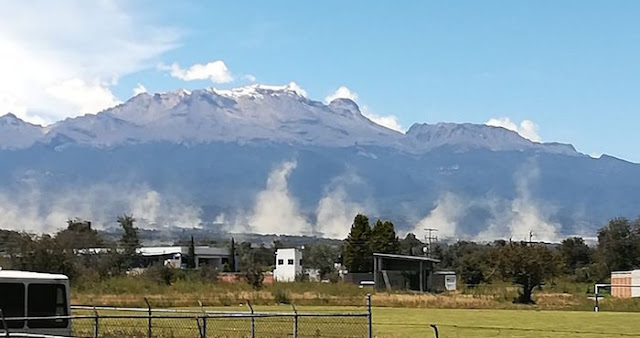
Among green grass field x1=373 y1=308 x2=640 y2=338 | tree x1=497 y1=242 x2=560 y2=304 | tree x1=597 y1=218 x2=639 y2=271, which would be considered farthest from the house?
green grass field x1=373 y1=308 x2=640 y2=338

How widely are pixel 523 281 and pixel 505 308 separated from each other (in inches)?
357

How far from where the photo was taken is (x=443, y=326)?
127ft

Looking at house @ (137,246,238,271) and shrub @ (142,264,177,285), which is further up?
house @ (137,246,238,271)

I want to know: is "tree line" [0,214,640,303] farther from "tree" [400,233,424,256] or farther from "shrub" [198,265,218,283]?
"shrub" [198,265,218,283]

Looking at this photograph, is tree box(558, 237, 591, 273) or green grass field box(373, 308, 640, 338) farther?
tree box(558, 237, 591, 273)

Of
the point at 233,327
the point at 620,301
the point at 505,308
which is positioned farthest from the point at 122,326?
the point at 620,301

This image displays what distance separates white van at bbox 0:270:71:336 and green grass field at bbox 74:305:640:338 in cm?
1216

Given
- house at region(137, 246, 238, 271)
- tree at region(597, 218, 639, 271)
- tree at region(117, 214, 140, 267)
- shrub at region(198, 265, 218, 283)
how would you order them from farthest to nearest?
house at region(137, 246, 238, 271) < tree at region(597, 218, 639, 271) < tree at region(117, 214, 140, 267) < shrub at region(198, 265, 218, 283)

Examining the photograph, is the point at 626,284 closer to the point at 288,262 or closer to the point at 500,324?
the point at 500,324

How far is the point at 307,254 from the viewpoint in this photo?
15025 centimetres

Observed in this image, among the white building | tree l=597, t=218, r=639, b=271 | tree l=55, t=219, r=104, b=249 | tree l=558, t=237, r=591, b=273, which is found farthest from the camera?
tree l=558, t=237, r=591, b=273

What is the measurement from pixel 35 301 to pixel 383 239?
3638 inches

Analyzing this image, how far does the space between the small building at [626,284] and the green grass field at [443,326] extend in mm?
26219

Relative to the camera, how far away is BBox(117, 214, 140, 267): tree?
338ft
